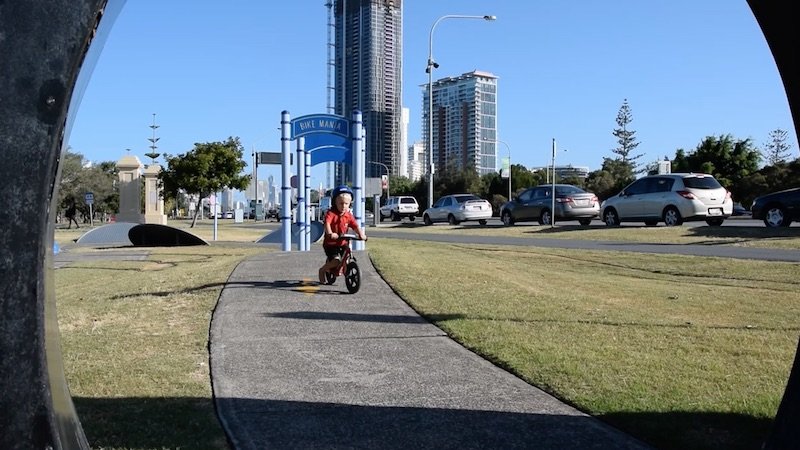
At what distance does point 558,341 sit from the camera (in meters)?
6.28

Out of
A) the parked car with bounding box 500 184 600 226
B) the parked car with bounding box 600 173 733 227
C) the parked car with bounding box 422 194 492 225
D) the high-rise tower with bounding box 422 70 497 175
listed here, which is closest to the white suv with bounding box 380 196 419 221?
the parked car with bounding box 422 194 492 225

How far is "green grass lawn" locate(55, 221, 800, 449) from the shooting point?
14.0ft

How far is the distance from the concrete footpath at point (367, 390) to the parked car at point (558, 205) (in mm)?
18345

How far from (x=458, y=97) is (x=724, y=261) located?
196 ft

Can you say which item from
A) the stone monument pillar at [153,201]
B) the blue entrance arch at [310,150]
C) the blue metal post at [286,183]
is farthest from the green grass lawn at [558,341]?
the stone monument pillar at [153,201]

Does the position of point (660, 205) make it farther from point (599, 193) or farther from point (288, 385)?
point (599, 193)

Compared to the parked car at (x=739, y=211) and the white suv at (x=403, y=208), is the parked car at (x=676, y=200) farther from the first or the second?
the white suv at (x=403, y=208)

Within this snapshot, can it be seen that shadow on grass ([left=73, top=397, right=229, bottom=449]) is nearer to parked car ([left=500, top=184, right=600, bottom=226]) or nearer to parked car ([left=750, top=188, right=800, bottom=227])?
parked car ([left=750, top=188, right=800, bottom=227])

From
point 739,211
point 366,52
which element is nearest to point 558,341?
point 739,211

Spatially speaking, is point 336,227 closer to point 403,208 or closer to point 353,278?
point 353,278

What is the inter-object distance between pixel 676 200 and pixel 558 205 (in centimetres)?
569

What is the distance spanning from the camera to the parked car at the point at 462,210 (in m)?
32.6

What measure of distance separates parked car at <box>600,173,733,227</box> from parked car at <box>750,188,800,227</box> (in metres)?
1.07

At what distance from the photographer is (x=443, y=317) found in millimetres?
7387
